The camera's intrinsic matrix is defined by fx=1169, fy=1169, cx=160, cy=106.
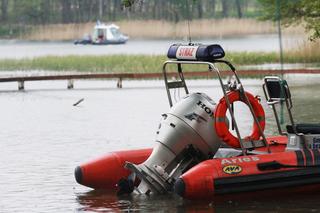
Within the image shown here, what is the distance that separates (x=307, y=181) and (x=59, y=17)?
10915cm

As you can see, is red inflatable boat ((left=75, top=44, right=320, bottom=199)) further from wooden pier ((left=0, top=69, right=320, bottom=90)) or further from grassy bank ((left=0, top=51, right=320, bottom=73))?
grassy bank ((left=0, top=51, right=320, bottom=73))

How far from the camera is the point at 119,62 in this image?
52406 millimetres

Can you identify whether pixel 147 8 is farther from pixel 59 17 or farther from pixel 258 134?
pixel 258 134

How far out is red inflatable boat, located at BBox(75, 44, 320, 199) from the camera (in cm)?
1515

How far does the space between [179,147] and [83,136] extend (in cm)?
1024

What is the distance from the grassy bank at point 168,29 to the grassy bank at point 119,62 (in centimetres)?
1741

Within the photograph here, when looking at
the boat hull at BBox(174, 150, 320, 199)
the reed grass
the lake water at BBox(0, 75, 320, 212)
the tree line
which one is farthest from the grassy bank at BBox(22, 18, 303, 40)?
the boat hull at BBox(174, 150, 320, 199)

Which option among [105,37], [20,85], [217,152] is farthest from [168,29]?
[217,152]

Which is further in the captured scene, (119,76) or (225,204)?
(119,76)

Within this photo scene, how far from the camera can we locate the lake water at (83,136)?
15867mm

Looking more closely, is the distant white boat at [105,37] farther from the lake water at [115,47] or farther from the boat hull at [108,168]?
the boat hull at [108,168]

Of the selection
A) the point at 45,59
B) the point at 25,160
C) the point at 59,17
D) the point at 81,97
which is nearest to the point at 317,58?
the point at 81,97

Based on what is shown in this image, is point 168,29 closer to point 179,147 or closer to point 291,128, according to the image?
point 291,128

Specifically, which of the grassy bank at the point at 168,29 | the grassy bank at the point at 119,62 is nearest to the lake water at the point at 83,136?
the grassy bank at the point at 119,62
